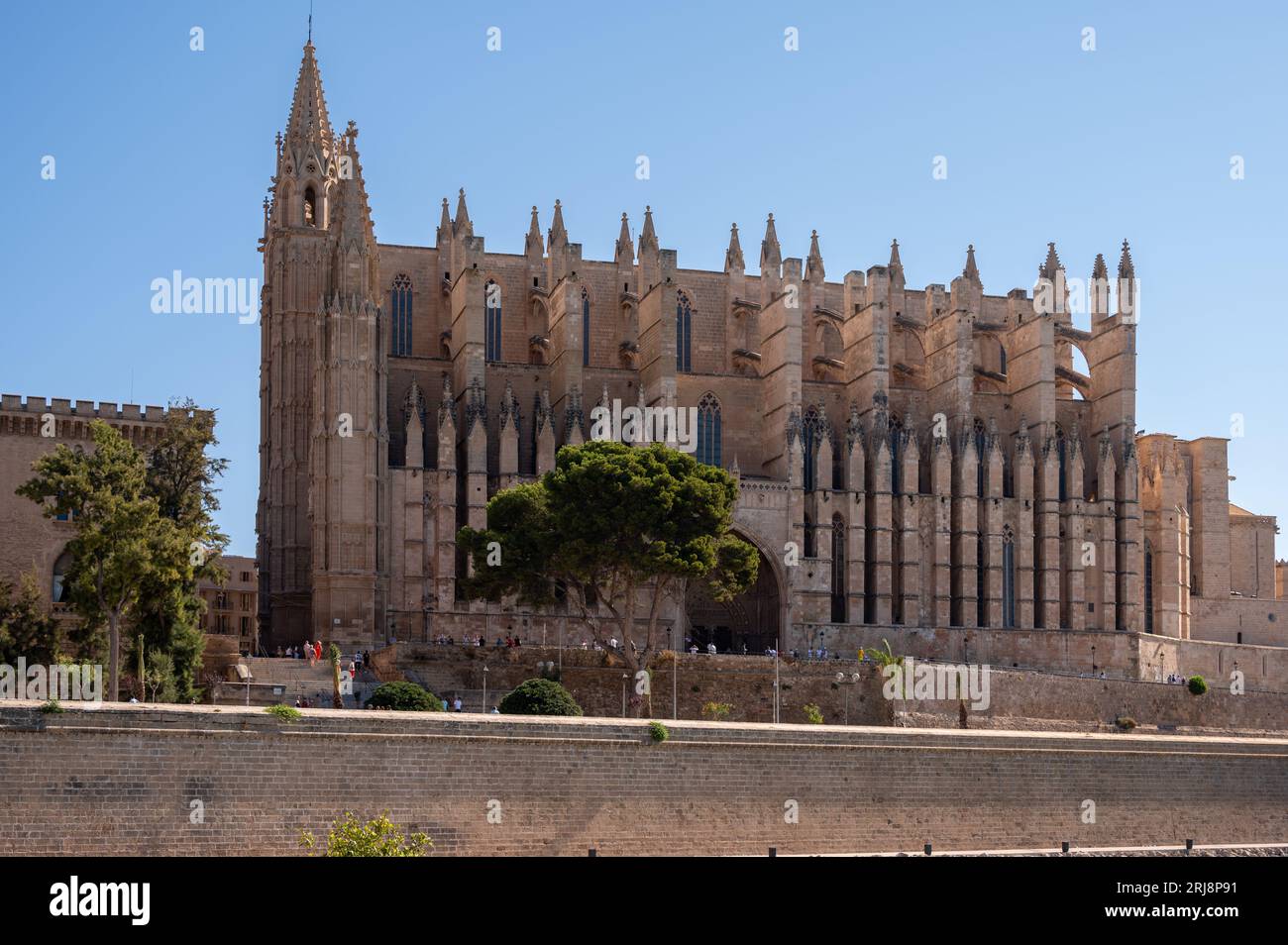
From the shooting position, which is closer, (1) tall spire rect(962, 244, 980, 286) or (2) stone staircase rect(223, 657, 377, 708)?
(2) stone staircase rect(223, 657, 377, 708)

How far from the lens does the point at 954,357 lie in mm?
56281

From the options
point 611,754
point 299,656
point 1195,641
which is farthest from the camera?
point 1195,641

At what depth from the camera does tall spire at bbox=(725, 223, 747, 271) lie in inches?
2372

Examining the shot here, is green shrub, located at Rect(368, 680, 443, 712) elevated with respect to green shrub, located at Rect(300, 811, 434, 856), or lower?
elevated

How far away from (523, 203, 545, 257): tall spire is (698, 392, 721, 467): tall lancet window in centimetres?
756

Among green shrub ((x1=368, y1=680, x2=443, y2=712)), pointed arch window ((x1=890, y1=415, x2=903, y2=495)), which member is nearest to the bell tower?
green shrub ((x1=368, y1=680, x2=443, y2=712))

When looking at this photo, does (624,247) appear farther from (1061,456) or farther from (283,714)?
(283,714)

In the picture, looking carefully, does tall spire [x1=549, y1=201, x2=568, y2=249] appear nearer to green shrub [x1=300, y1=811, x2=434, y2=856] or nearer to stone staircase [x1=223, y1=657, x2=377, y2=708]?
stone staircase [x1=223, y1=657, x2=377, y2=708]

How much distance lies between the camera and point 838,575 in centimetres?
5469

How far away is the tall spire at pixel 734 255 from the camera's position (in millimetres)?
60250

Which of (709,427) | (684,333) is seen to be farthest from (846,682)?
(684,333)

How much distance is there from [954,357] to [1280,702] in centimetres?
1436
